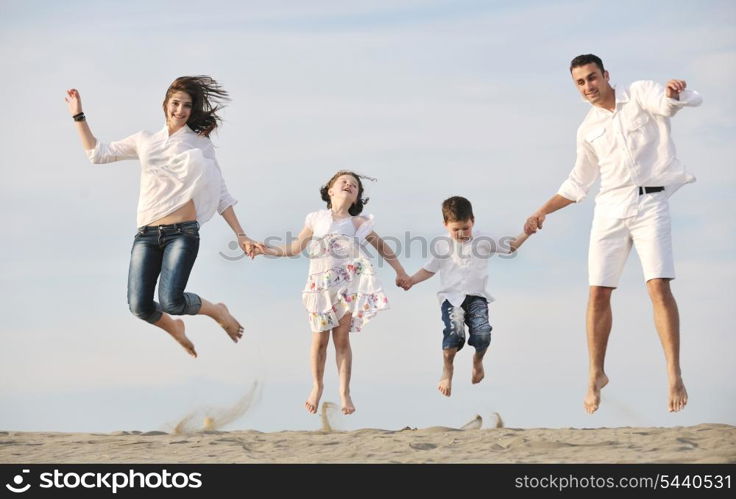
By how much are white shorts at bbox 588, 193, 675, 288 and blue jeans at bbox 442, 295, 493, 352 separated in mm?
1334

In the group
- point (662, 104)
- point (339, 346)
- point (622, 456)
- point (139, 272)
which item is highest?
point (662, 104)

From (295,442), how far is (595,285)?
120 inches

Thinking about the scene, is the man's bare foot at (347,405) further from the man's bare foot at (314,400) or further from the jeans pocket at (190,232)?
the jeans pocket at (190,232)

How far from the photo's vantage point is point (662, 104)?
31.1 feet

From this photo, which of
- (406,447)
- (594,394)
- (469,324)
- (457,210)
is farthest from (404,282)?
(594,394)

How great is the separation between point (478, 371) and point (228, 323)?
2.44 meters

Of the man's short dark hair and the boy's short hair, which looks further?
the boy's short hair

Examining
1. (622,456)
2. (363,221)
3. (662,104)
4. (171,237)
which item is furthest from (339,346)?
(662,104)

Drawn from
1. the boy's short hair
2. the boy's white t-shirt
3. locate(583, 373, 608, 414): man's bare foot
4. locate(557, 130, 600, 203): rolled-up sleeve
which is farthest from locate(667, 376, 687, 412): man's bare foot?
the boy's short hair

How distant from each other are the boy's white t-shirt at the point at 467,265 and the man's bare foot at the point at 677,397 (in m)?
2.10

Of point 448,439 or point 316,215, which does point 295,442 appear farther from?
point 316,215

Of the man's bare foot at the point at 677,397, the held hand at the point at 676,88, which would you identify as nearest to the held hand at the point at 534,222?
the held hand at the point at 676,88

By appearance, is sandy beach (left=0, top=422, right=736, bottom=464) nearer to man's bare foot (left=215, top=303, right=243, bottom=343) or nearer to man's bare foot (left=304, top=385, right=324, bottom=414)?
man's bare foot (left=304, top=385, right=324, bottom=414)

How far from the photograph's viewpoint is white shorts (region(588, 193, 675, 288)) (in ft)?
31.2
